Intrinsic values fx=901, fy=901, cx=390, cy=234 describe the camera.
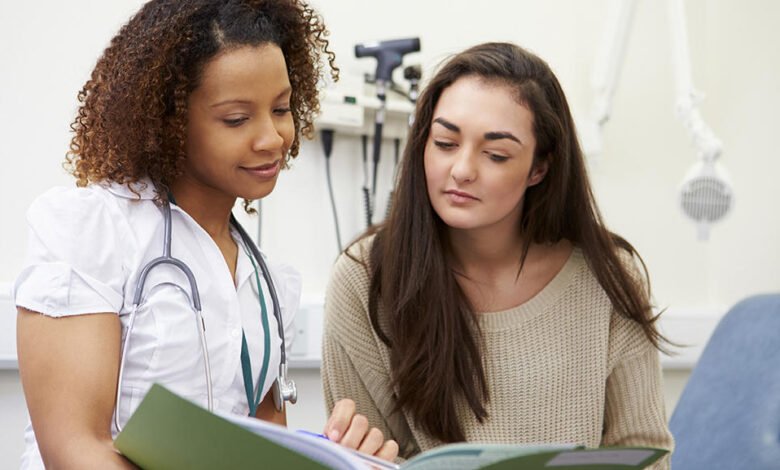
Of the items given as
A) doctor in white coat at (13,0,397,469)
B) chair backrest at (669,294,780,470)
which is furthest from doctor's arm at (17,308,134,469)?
chair backrest at (669,294,780,470)

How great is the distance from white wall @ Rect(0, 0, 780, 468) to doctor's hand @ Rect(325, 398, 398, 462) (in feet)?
3.15

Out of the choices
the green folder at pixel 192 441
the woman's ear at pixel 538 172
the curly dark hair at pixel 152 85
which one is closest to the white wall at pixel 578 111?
the woman's ear at pixel 538 172

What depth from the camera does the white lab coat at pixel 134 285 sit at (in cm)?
91

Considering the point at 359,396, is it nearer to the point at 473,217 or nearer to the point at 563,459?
the point at 473,217

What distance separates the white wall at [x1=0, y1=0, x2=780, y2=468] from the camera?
5.98ft

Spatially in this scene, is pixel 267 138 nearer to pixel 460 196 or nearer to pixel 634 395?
pixel 460 196

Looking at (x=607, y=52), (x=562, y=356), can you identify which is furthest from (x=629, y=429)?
(x=607, y=52)

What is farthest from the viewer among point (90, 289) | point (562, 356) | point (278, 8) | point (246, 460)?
point (562, 356)

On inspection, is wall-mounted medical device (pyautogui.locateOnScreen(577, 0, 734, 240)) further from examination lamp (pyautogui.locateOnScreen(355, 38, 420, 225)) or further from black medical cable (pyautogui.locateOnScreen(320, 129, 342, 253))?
black medical cable (pyautogui.locateOnScreen(320, 129, 342, 253))

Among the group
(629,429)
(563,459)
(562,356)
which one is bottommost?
(629,429)

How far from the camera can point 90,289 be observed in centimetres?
91

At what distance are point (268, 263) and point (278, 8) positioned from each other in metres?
0.33

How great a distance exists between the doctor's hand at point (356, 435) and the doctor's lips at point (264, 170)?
0.30 m

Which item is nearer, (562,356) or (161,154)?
(161,154)
